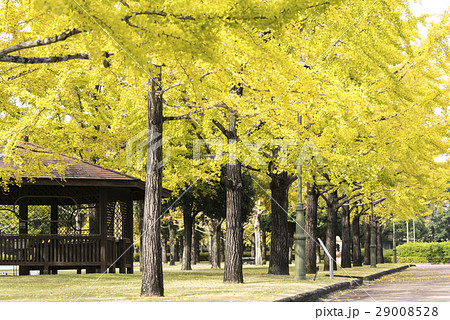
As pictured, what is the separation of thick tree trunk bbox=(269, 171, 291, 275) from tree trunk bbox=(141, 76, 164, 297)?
405 inches

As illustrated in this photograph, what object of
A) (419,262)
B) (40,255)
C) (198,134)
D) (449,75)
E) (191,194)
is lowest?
(419,262)

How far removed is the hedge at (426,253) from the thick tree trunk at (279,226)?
150 feet

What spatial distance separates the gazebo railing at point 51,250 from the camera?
922 inches

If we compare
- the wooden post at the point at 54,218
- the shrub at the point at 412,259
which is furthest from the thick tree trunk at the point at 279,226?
the shrub at the point at 412,259

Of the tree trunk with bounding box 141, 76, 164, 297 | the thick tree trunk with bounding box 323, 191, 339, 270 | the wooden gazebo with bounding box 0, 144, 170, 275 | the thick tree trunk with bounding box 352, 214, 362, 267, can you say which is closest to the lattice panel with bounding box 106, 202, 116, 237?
the wooden gazebo with bounding box 0, 144, 170, 275

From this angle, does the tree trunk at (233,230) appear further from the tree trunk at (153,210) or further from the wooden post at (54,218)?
the wooden post at (54,218)

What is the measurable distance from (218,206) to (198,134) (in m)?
10.7

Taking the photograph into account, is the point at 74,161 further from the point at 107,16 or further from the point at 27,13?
the point at 107,16

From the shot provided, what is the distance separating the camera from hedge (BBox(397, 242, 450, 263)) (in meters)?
66.7

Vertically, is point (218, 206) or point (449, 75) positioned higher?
point (449, 75)

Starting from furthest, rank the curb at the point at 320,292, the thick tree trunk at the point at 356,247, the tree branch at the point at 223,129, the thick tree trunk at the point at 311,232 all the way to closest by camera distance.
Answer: the thick tree trunk at the point at 356,247, the thick tree trunk at the point at 311,232, the tree branch at the point at 223,129, the curb at the point at 320,292

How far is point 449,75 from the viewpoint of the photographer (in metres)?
21.1

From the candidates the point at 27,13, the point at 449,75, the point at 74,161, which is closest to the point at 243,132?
the point at 74,161

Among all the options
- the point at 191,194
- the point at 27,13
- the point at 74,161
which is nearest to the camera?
the point at 27,13
